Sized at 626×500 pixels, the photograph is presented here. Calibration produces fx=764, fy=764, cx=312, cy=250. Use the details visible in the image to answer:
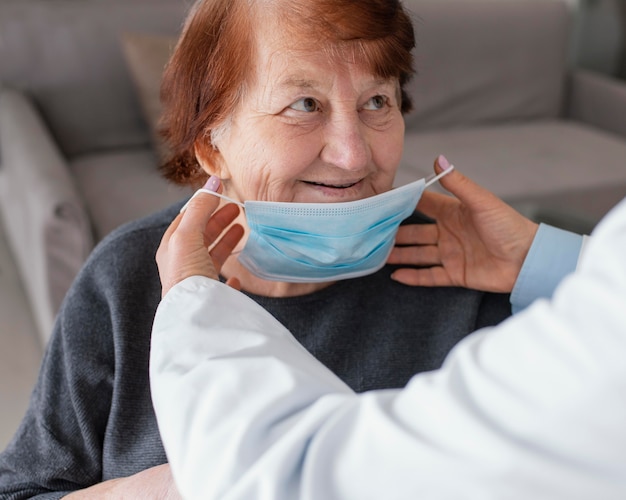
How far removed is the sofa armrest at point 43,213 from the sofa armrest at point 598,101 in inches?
102

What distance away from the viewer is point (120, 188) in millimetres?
2693

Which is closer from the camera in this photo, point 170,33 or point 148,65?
point 148,65

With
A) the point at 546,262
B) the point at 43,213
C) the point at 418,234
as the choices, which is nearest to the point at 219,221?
the point at 418,234

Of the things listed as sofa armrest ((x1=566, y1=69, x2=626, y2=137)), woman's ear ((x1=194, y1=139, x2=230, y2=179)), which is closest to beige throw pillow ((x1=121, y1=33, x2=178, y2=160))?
woman's ear ((x1=194, y1=139, x2=230, y2=179))

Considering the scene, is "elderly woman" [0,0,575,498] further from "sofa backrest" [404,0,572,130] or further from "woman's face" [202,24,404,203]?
"sofa backrest" [404,0,572,130]

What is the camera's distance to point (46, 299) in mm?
2170

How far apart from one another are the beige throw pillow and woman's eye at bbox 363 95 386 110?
1646 millimetres

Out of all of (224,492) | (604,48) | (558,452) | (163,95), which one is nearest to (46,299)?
(163,95)

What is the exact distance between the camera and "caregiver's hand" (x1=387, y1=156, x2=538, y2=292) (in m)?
1.30

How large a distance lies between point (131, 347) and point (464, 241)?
0.61 metres

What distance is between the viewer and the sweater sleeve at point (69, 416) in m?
1.23

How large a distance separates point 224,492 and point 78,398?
1.95ft

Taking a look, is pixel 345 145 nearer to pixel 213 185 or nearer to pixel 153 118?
pixel 213 185

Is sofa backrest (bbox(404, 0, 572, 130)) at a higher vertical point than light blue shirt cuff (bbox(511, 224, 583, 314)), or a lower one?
lower
